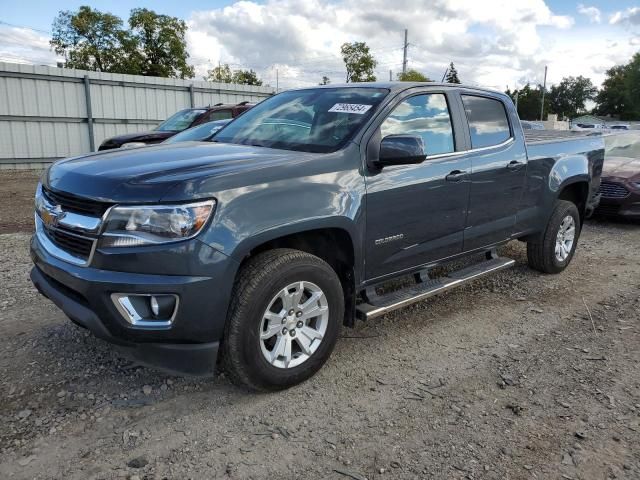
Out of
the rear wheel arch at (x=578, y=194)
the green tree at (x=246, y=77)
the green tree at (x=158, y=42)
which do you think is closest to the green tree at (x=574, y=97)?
the green tree at (x=246, y=77)

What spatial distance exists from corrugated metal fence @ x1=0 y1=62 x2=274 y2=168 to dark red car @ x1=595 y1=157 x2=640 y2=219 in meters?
14.6

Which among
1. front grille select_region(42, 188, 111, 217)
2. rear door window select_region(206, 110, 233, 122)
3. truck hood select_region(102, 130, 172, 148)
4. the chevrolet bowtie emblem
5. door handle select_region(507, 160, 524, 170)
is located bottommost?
the chevrolet bowtie emblem

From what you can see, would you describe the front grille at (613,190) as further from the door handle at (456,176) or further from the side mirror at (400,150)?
the side mirror at (400,150)

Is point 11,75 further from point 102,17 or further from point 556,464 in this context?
point 102,17

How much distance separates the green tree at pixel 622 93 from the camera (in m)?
83.3

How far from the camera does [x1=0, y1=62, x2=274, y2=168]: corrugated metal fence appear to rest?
15.4 metres

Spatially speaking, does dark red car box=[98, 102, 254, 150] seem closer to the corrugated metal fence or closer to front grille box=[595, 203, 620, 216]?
the corrugated metal fence

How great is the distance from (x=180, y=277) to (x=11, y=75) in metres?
15.5

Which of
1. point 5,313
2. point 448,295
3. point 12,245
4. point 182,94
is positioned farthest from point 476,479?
point 182,94

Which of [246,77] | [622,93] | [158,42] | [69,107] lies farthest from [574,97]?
[69,107]

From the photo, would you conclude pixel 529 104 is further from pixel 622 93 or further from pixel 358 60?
pixel 358 60

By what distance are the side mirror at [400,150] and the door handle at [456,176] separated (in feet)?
2.11

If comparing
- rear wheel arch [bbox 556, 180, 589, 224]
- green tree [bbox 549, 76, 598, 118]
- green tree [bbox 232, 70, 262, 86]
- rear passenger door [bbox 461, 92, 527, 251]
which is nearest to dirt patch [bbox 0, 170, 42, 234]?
rear passenger door [bbox 461, 92, 527, 251]

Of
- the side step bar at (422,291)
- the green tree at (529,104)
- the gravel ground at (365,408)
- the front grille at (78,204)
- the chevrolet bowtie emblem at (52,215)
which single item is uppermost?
the green tree at (529,104)
